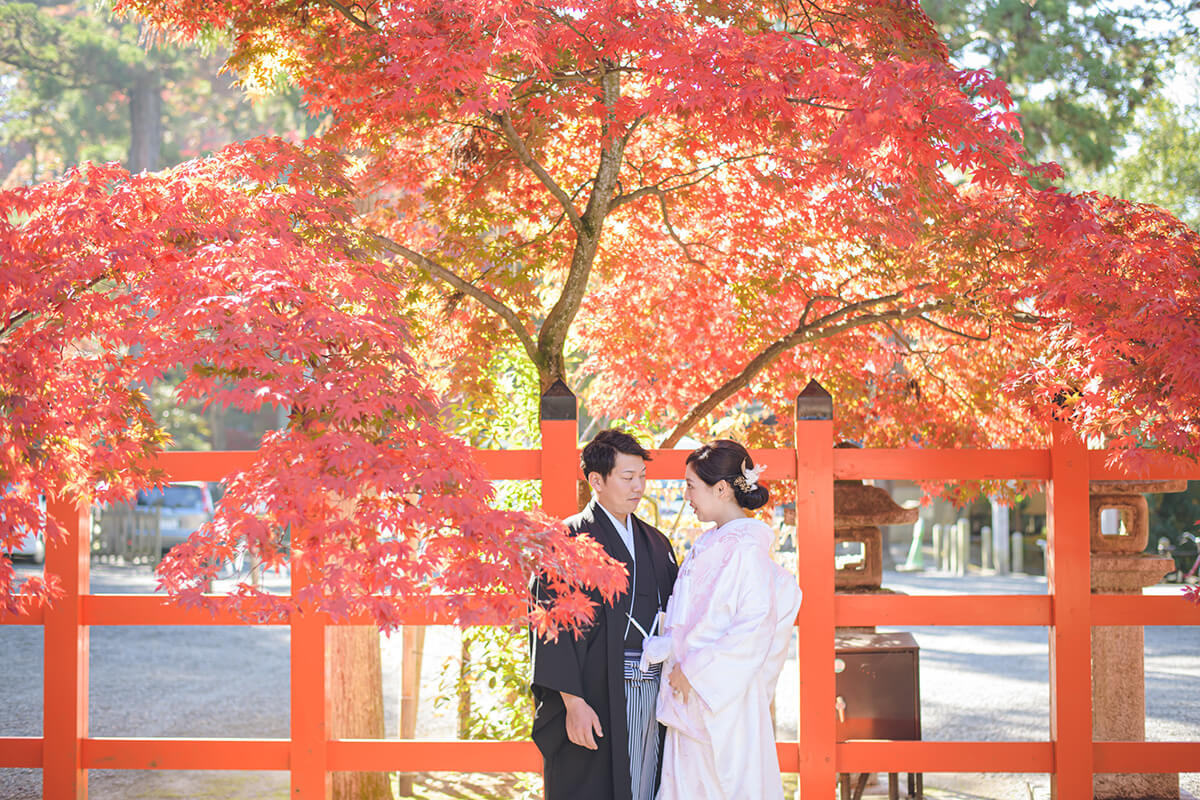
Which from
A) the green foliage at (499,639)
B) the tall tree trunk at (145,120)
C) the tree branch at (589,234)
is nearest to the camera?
the tree branch at (589,234)

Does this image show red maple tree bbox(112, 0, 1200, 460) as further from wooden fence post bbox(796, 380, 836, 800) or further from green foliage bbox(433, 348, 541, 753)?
wooden fence post bbox(796, 380, 836, 800)

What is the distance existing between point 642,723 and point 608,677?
0.72ft

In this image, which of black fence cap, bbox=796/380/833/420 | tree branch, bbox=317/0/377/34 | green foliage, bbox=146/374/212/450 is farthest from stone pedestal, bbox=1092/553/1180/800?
green foliage, bbox=146/374/212/450

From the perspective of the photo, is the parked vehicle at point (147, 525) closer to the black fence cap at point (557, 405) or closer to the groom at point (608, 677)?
the black fence cap at point (557, 405)

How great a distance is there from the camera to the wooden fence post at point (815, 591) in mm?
3607

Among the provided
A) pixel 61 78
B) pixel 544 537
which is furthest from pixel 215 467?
pixel 61 78

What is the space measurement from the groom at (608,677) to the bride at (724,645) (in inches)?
3.9

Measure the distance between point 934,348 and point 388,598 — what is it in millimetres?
3379

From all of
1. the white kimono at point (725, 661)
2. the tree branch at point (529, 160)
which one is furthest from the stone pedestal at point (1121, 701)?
the tree branch at point (529, 160)

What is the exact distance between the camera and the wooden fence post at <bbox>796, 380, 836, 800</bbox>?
3607 mm

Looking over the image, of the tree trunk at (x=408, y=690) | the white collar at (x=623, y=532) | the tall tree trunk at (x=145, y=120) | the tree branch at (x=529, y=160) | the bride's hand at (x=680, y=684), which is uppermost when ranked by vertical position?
the tall tree trunk at (x=145, y=120)

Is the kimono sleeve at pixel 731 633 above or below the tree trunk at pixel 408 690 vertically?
above

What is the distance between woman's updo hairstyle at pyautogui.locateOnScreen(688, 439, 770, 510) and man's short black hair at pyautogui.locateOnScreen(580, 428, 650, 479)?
0.19 m

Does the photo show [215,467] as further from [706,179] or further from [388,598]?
[706,179]
